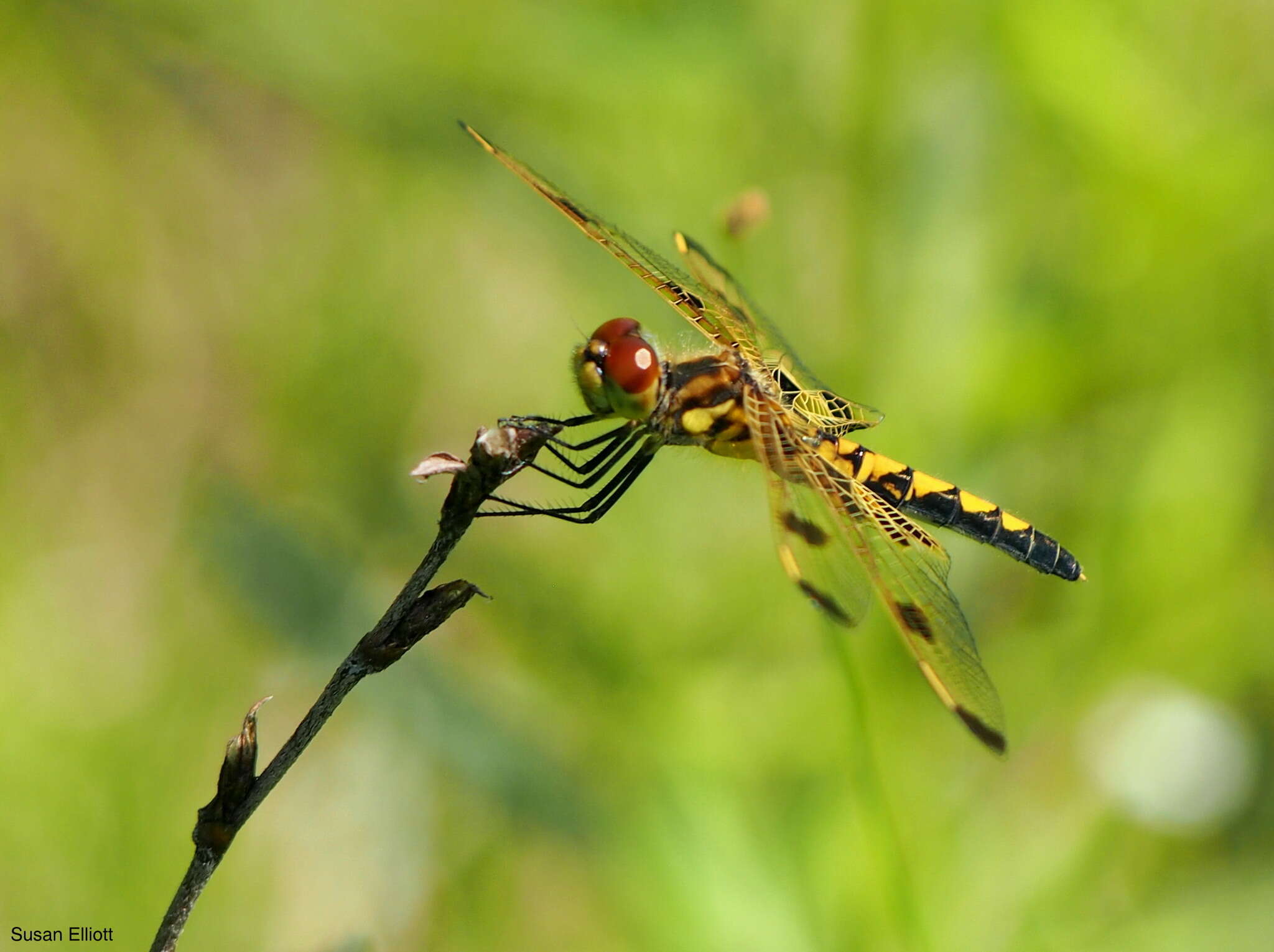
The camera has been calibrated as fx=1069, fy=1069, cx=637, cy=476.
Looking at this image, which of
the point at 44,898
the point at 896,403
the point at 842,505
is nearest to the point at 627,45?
the point at 896,403

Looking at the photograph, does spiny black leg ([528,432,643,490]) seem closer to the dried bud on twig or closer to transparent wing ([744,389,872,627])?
transparent wing ([744,389,872,627])

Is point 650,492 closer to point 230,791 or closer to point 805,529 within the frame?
point 805,529

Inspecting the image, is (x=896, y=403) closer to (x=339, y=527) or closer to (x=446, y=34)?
(x=339, y=527)

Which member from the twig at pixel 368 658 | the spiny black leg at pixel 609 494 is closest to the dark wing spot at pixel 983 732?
the spiny black leg at pixel 609 494

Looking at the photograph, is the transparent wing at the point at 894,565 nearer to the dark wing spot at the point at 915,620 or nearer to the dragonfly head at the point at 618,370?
the dark wing spot at the point at 915,620

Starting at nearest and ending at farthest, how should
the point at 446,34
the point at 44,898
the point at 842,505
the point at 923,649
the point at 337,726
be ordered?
the point at 923,649, the point at 842,505, the point at 44,898, the point at 337,726, the point at 446,34

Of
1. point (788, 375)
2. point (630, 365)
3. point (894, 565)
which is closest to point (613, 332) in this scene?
point (630, 365)
